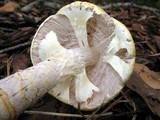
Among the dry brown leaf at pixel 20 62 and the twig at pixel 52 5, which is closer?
the dry brown leaf at pixel 20 62

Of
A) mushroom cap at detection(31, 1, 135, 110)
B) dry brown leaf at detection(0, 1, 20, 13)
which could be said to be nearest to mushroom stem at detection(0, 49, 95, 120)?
mushroom cap at detection(31, 1, 135, 110)

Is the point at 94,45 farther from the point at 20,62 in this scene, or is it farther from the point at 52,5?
the point at 52,5

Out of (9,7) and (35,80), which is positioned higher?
(35,80)

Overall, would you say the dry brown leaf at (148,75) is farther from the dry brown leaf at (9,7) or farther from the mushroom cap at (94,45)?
the dry brown leaf at (9,7)

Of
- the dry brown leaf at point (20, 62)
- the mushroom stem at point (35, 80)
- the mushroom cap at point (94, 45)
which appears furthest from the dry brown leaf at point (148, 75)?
the dry brown leaf at point (20, 62)

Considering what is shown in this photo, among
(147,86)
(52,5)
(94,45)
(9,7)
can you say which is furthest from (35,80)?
(52,5)

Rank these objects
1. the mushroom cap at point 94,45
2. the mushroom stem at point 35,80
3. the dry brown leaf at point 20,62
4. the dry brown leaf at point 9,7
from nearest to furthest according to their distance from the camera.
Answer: the mushroom stem at point 35,80, the mushroom cap at point 94,45, the dry brown leaf at point 20,62, the dry brown leaf at point 9,7

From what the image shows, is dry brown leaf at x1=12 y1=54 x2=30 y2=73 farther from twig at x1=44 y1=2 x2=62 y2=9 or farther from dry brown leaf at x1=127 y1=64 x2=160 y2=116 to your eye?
twig at x1=44 y1=2 x2=62 y2=9

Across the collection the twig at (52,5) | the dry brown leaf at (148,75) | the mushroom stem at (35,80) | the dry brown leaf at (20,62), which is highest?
the mushroom stem at (35,80)
